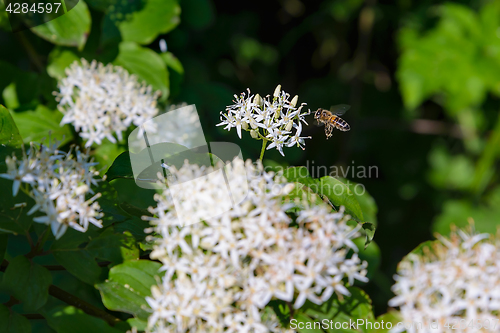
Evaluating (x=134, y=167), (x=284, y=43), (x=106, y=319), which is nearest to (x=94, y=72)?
(x=134, y=167)

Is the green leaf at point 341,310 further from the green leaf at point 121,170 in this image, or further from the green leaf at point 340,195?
the green leaf at point 121,170

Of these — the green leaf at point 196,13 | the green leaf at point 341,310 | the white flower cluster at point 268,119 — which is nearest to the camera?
the green leaf at point 341,310

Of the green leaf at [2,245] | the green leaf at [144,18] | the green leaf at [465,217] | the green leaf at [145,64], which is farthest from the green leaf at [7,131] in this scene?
the green leaf at [465,217]

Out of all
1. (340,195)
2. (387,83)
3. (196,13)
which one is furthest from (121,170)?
(387,83)

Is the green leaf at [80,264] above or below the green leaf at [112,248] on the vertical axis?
below

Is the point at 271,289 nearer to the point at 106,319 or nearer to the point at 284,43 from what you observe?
the point at 106,319

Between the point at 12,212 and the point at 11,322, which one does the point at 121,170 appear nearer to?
the point at 12,212
